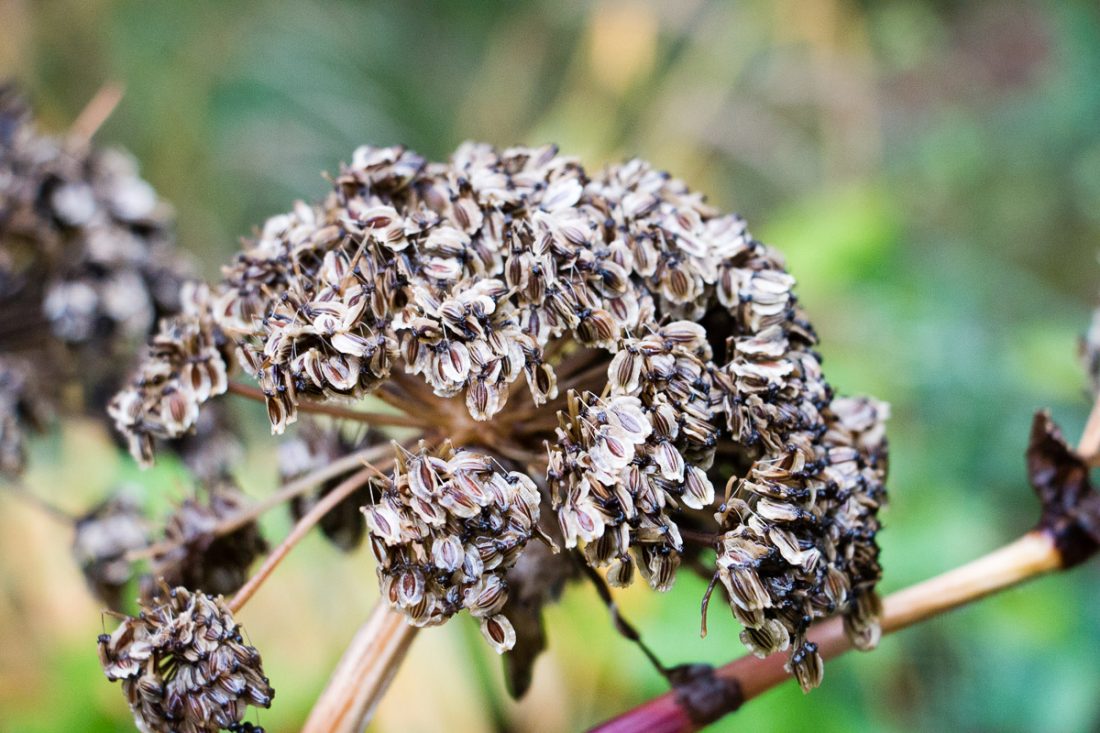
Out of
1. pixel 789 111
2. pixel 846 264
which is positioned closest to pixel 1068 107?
pixel 789 111

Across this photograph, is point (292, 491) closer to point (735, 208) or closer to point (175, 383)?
point (175, 383)

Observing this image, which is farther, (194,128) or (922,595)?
(194,128)

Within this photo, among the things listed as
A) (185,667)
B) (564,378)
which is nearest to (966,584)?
(564,378)

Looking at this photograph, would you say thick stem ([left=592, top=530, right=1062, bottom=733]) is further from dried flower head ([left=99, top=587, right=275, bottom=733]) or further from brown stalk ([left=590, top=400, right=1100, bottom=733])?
dried flower head ([left=99, top=587, right=275, bottom=733])

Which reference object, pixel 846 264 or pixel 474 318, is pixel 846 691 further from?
pixel 474 318

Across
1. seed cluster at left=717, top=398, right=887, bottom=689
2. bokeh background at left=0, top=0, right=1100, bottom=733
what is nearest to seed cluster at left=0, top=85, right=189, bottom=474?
bokeh background at left=0, top=0, right=1100, bottom=733
